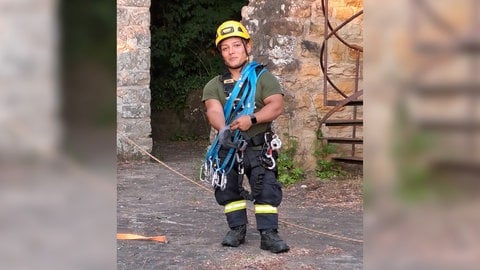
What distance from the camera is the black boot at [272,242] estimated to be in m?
3.15

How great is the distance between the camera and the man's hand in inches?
120

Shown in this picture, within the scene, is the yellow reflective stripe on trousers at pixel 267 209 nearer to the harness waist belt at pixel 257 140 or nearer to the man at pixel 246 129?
the man at pixel 246 129

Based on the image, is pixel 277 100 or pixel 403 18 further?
pixel 277 100

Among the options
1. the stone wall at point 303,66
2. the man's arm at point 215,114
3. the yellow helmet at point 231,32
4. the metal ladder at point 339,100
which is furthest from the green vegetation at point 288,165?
the yellow helmet at point 231,32

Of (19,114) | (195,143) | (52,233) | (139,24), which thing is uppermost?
(139,24)

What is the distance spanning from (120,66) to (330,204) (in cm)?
298

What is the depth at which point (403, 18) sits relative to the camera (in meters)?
0.51

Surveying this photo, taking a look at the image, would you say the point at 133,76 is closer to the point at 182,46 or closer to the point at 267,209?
the point at 182,46

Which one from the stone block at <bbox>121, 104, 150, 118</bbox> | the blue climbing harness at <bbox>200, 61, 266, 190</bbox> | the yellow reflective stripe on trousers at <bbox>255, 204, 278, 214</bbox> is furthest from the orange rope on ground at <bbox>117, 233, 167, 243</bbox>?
the stone block at <bbox>121, 104, 150, 118</bbox>

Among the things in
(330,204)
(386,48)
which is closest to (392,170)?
(386,48)

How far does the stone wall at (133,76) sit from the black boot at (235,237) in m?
3.38

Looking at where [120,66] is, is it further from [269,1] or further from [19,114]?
[19,114]

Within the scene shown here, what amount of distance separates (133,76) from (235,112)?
3579 millimetres

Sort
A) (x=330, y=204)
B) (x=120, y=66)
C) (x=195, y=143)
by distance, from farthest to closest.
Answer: (x=195, y=143)
(x=120, y=66)
(x=330, y=204)
